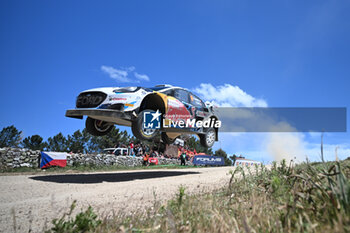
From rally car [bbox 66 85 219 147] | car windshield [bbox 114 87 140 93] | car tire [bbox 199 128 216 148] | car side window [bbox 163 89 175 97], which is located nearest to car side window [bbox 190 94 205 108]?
rally car [bbox 66 85 219 147]

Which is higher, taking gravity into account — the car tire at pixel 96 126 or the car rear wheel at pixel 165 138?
the car tire at pixel 96 126

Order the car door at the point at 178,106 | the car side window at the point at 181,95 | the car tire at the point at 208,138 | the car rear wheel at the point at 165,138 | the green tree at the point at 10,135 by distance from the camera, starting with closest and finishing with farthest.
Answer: the car door at the point at 178,106 < the car side window at the point at 181,95 < the car rear wheel at the point at 165,138 < the car tire at the point at 208,138 < the green tree at the point at 10,135

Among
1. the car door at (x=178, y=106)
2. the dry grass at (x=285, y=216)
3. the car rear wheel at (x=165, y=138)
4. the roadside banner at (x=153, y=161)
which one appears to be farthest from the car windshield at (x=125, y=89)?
the roadside banner at (x=153, y=161)

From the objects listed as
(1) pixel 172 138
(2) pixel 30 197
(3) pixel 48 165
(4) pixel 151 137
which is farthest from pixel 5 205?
(3) pixel 48 165

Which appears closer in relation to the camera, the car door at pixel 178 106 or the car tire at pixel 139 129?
the car tire at pixel 139 129

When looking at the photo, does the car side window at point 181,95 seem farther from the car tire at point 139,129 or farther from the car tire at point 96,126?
the car tire at point 96,126

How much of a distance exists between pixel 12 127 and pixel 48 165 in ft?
106

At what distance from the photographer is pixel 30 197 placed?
505 cm

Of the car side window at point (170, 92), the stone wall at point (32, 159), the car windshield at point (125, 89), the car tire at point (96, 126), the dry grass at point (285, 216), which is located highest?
the car side window at point (170, 92)

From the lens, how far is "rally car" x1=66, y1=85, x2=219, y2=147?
6.55 meters

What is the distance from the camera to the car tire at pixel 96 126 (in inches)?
320

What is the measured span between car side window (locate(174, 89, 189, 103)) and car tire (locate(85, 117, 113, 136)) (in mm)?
2786

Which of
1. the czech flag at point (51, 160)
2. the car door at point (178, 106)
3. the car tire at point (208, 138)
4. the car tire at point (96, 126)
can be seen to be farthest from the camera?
the czech flag at point (51, 160)

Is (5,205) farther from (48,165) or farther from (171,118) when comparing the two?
(48,165)
